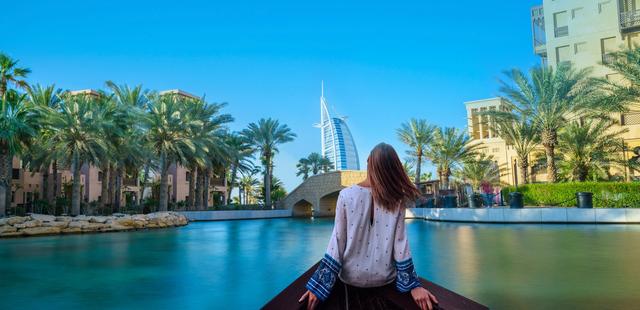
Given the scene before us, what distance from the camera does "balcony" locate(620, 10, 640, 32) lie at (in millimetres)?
35375

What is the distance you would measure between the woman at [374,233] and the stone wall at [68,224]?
19.6 m

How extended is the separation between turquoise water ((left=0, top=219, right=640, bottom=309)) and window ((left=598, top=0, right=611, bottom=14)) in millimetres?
33674

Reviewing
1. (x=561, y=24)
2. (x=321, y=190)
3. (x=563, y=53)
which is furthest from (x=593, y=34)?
(x=321, y=190)

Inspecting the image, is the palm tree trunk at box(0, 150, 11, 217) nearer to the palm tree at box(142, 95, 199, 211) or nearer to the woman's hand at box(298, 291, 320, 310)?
the palm tree at box(142, 95, 199, 211)

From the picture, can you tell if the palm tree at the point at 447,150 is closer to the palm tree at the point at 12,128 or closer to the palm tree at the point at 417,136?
the palm tree at the point at 417,136

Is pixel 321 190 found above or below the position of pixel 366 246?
above

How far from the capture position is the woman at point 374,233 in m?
2.40

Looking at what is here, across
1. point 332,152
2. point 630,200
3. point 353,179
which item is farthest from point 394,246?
point 332,152

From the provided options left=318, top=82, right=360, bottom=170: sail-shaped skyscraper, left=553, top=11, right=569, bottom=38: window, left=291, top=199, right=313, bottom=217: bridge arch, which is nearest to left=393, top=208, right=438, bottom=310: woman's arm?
left=553, top=11, right=569, bottom=38: window

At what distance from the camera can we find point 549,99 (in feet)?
78.5

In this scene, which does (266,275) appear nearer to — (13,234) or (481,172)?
(13,234)

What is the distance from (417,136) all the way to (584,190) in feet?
59.8

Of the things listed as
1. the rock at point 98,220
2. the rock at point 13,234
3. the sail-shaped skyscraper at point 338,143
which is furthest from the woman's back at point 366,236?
the sail-shaped skyscraper at point 338,143

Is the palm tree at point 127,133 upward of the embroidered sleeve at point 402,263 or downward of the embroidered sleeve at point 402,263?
upward
